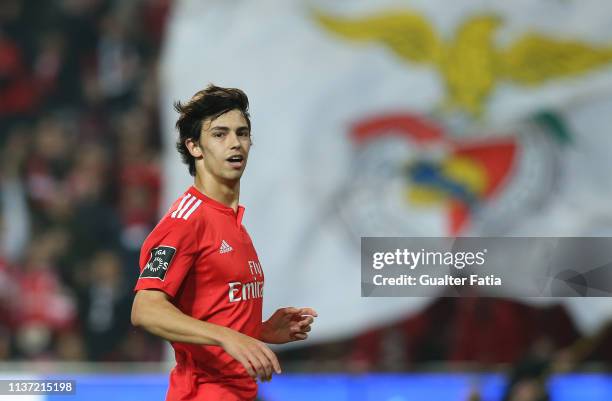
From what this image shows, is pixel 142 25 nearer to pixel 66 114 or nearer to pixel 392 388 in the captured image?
pixel 66 114

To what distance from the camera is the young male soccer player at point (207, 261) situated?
9.08 ft

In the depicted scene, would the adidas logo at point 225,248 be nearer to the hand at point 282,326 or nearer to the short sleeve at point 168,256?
the short sleeve at point 168,256

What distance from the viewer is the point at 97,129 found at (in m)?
7.76

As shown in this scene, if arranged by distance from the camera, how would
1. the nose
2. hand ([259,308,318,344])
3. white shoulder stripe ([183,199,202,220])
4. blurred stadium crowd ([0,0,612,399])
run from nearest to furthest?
1. white shoulder stripe ([183,199,202,220])
2. the nose
3. hand ([259,308,318,344])
4. blurred stadium crowd ([0,0,612,399])

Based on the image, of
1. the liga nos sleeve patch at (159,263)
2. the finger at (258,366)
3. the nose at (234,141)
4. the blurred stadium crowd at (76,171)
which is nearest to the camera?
the finger at (258,366)

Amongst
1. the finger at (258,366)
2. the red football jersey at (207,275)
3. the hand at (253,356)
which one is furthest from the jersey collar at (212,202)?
the finger at (258,366)

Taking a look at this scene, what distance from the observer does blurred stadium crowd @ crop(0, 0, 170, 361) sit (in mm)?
7109

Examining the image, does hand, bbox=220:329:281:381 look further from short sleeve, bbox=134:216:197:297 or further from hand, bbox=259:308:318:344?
hand, bbox=259:308:318:344

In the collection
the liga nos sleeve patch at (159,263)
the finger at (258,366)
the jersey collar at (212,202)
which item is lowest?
the finger at (258,366)

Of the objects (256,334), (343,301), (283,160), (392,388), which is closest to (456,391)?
(392,388)

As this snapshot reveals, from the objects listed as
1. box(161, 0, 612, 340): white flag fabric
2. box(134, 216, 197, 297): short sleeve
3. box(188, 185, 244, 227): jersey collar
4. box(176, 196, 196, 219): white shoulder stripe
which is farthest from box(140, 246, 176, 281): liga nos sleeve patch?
box(161, 0, 612, 340): white flag fabric

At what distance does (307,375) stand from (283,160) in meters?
2.03

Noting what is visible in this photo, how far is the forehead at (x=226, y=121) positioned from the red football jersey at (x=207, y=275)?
0.65 ft

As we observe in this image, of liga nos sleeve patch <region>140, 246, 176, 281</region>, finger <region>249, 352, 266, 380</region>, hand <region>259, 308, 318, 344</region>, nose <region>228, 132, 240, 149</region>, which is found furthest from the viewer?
hand <region>259, 308, 318, 344</region>
